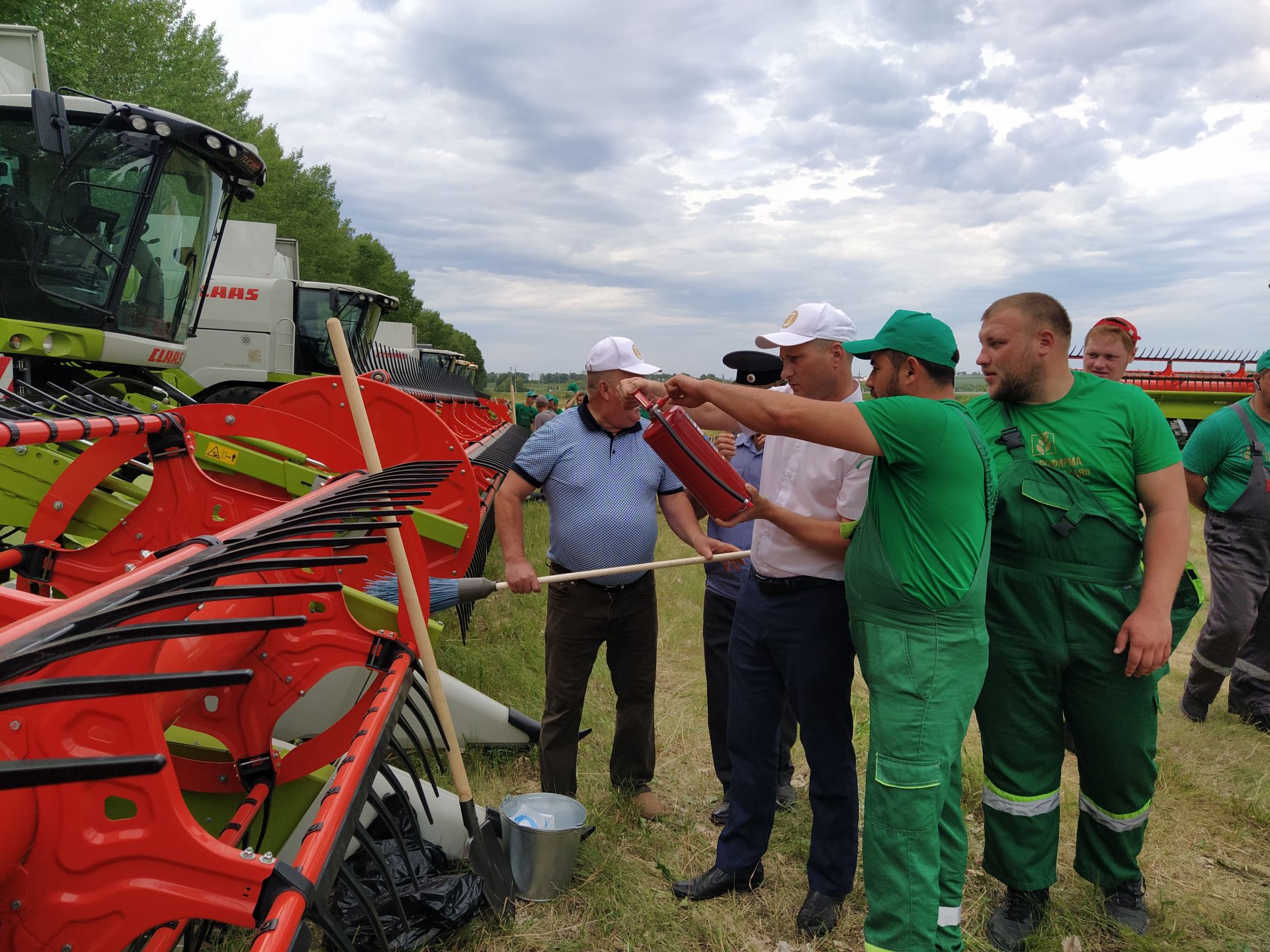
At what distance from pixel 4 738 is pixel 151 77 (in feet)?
103

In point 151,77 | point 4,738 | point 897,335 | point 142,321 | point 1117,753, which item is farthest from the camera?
point 151,77

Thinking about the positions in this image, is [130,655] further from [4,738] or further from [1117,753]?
[1117,753]

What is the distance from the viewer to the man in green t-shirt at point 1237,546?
4.39 m

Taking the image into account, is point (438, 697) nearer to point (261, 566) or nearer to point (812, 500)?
point (261, 566)

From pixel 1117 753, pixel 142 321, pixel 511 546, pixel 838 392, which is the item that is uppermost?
pixel 142 321

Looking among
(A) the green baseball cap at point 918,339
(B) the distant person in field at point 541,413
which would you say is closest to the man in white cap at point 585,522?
(A) the green baseball cap at point 918,339

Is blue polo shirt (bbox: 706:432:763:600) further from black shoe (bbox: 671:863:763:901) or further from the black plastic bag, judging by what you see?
the black plastic bag

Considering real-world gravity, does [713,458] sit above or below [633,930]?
above

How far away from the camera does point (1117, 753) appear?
2.72 metres

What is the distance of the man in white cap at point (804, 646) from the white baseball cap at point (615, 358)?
605mm

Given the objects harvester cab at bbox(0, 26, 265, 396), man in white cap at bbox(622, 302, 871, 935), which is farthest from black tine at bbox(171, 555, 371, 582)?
harvester cab at bbox(0, 26, 265, 396)

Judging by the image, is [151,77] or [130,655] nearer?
[130,655]

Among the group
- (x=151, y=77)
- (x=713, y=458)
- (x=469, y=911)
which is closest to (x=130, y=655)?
(x=469, y=911)

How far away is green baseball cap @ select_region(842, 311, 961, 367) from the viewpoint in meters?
2.38
